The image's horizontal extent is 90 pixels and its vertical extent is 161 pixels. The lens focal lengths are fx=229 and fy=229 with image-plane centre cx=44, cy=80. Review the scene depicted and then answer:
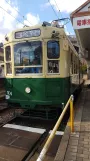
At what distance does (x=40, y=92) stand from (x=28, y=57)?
1246mm

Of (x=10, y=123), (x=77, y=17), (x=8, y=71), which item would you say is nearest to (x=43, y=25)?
(x=77, y=17)

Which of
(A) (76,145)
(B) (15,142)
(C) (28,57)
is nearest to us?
(A) (76,145)

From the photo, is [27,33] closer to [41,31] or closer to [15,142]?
[41,31]

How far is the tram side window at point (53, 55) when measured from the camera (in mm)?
7520

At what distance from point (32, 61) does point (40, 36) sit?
0.87m

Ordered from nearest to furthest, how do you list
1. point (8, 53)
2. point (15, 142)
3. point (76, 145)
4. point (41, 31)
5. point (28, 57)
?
point (76, 145)
point (15, 142)
point (41, 31)
point (28, 57)
point (8, 53)

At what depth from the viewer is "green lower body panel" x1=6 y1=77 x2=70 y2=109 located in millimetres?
7535

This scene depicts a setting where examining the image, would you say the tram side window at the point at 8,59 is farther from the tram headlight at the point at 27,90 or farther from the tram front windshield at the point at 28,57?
the tram headlight at the point at 27,90

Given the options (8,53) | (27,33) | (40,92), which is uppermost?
→ (27,33)

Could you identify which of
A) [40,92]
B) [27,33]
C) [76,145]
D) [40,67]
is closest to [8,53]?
[27,33]

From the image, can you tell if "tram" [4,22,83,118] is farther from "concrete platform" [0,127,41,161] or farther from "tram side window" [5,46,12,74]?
"concrete platform" [0,127,41,161]

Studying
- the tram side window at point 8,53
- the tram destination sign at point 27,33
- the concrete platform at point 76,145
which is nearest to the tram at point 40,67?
the tram destination sign at point 27,33

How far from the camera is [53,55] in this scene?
7570mm

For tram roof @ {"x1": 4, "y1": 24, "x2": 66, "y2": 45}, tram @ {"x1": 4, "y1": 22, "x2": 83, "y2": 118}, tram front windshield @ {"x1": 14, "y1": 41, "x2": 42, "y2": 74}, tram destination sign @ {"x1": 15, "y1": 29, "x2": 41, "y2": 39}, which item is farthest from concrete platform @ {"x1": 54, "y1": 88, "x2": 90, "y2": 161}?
tram destination sign @ {"x1": 15, "y1": 29, "x2": 41, "y2": 39}
